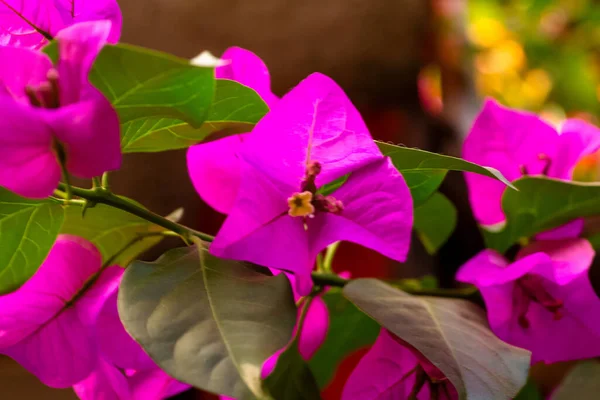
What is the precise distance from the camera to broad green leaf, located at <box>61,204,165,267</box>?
319mm

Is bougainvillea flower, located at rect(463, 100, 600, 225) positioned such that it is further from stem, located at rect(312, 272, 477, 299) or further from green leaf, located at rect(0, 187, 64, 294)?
green leaf, located at rect(0, 187, 64, 294)

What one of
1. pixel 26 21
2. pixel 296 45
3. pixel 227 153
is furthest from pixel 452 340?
pixel 296 45

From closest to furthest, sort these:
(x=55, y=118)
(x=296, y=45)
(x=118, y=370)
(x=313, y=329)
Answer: (x=55, y=118) → (x=118, y=370) → (x=313, y=329) → (x=296, y=45)

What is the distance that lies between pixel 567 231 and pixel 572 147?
6 cm

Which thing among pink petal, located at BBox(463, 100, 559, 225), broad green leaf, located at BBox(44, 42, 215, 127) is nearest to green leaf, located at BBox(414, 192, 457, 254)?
pink petal, located at BBox(463, 100, 559, 225)

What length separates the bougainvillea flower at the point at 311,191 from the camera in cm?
26

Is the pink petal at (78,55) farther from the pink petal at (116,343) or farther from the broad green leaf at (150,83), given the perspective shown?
the pink petal at (116,343)

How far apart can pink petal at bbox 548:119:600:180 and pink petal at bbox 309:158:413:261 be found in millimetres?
189

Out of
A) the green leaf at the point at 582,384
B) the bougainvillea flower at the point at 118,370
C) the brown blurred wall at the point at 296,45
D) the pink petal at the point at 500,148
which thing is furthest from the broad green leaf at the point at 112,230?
the brown blurred wall at the point at 296,45

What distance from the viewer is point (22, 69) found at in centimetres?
24

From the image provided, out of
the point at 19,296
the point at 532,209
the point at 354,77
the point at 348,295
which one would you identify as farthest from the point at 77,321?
the point at 354,77

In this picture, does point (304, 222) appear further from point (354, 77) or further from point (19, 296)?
point (354, 77)

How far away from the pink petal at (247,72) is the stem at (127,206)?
8 cm

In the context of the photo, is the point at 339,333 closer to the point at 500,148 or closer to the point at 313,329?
the point at 313,329
